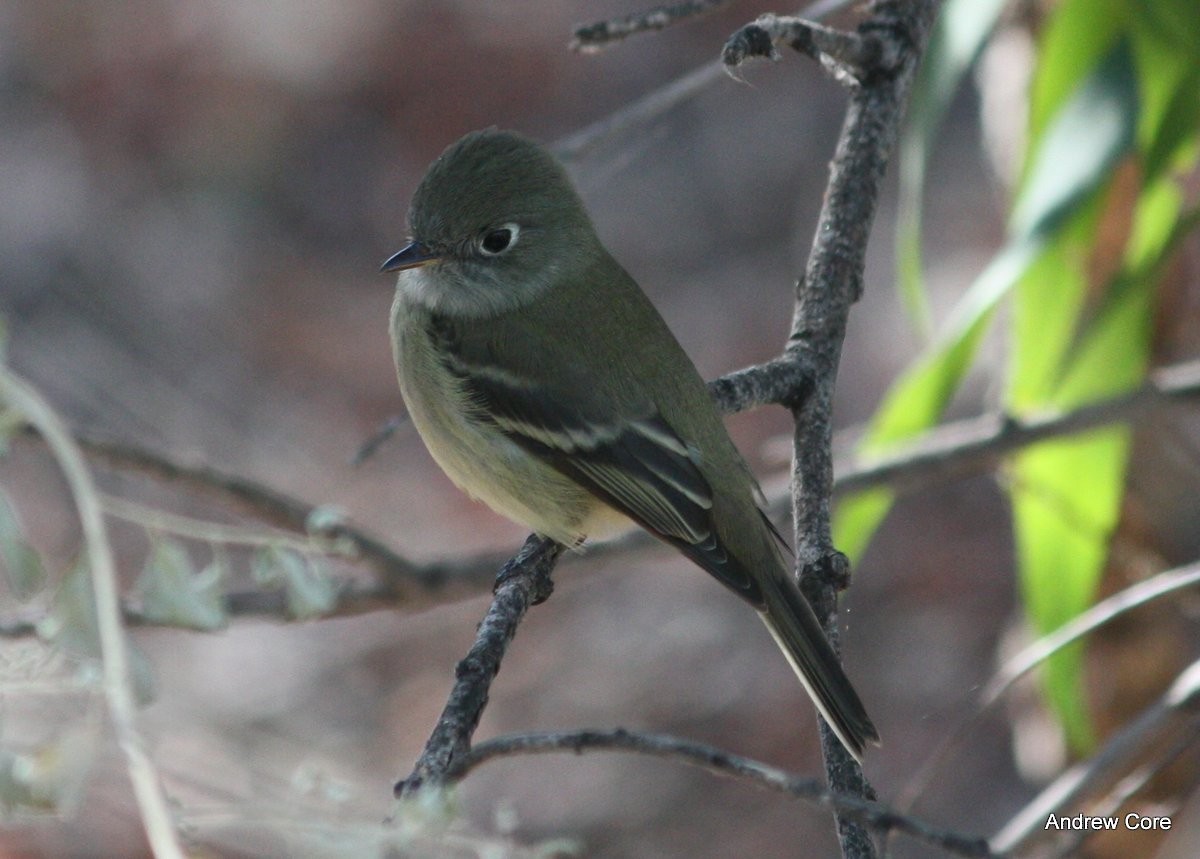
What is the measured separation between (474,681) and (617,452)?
1129 mm

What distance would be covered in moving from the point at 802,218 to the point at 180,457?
4544mm

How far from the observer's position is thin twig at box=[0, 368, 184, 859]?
109 centimetres

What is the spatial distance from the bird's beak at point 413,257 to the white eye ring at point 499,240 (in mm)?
116

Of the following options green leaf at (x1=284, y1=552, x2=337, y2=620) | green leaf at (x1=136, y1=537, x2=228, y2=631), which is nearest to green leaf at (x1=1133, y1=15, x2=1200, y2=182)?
green leaf at (x1=284, y1=552, x2=337, y2=620)

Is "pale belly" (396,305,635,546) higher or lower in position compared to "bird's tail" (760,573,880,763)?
higher

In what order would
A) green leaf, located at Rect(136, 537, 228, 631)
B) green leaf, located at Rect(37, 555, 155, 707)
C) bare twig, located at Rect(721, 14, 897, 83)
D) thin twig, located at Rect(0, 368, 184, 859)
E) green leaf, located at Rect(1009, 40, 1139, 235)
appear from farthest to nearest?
green leaf, located at Rect(1009, 40, 1139, 235)
bare twig, located at Rect(721, 14, 897, 83)
green leaf, located at Rect(136, 537, 228, 631)
green leaf, located at Rect(37, 555, 155, 707)
thin twig, located at Rect(0, 368, 184, 859)

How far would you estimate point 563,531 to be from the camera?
9.30 ft

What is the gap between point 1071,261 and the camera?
351 cm

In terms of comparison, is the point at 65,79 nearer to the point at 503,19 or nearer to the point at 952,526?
the point at 503,19

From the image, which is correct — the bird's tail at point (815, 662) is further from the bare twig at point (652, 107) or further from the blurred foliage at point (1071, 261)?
the bare twig at point (652, 107)

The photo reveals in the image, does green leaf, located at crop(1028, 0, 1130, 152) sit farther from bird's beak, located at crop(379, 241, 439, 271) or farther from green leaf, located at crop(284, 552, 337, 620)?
green leaf, located at crop(284, 552, 337, 620)

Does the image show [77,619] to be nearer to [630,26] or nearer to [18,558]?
[18,558]

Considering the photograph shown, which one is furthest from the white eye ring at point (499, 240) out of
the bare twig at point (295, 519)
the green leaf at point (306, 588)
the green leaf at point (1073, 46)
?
the green leaf at point (306, 588)

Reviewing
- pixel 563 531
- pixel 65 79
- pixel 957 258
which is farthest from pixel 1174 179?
pixel 65 79
